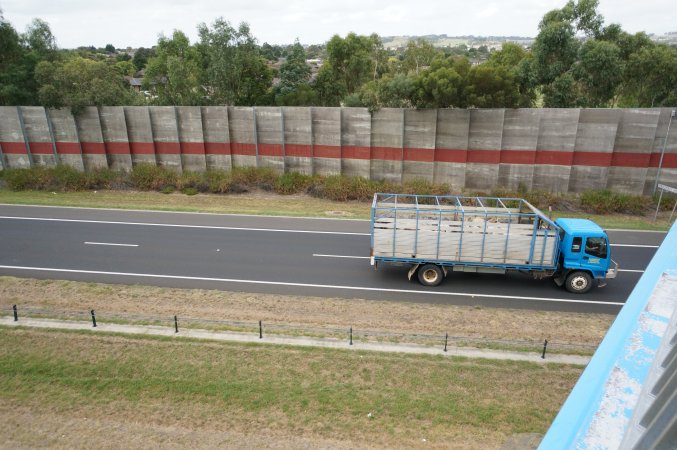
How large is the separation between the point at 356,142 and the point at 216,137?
399 inches

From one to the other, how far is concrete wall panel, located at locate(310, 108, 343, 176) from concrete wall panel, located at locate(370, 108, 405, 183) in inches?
93.7

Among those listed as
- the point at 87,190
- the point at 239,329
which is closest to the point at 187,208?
the point at 87,190

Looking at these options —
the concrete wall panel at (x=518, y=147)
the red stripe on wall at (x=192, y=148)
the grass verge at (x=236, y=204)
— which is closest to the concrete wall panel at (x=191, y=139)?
→ the red stripe on wall at (x=192, y=148)

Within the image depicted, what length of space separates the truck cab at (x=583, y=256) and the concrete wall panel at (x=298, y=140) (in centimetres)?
1853

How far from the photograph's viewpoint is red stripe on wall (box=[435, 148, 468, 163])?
94.9 ft

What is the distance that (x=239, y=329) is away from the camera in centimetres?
1350

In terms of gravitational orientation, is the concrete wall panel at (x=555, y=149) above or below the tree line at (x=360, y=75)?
below

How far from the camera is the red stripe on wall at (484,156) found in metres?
28.4

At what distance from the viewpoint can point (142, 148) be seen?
107 feet

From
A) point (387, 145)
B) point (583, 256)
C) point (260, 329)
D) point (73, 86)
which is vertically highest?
Answer: point (73, 86)

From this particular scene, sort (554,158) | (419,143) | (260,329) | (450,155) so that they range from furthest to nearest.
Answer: (419,143), (450,155), (554,158), (260,329)

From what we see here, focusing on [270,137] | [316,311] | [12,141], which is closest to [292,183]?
[270,137]

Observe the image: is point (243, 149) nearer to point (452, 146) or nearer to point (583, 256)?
point (452, 146)

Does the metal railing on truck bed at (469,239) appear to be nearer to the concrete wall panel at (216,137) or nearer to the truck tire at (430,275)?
the truck tire at (430,275)
